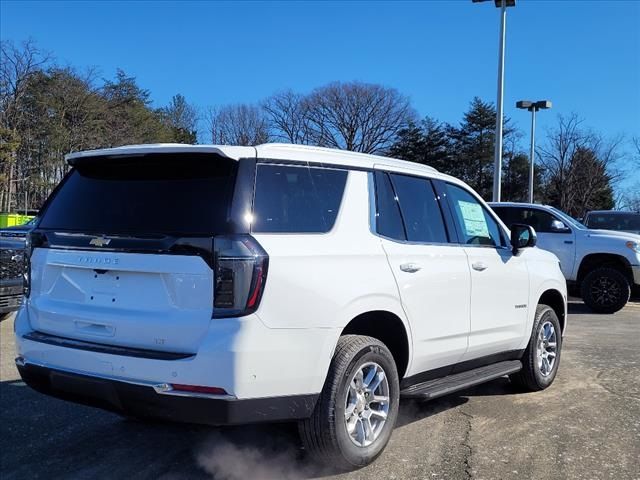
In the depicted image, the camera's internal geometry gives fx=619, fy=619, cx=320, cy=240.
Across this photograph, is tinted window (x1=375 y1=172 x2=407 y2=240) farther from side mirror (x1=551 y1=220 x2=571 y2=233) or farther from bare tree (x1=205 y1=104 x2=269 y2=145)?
bare tree (x1=205 y1=104 x2=269 y2=145)

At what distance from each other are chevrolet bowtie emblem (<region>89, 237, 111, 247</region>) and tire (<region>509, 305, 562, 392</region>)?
3726 mm

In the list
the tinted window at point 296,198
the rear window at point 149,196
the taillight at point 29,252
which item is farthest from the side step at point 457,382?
the taillight at point 29,252

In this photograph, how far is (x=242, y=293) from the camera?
10.1ft

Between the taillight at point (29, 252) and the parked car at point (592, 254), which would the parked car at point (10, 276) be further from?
the parked car at point (592, 254)

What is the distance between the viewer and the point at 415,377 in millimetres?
4195

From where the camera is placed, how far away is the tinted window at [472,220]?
4.84 meters

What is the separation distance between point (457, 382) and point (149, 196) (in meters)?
2.48

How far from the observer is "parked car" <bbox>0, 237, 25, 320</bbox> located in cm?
762

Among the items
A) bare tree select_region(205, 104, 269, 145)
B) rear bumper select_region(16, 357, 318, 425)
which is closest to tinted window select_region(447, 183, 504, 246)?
rear bumper select_region(16, 357, 318, 425)

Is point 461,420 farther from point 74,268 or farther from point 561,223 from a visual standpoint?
point 561,223

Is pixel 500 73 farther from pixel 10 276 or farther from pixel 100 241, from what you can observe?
pixel 100 241

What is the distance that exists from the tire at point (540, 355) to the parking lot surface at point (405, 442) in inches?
4.2

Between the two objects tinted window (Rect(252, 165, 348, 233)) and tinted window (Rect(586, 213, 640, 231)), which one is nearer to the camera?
tinted window (Rect(252, 165, 348, 233))

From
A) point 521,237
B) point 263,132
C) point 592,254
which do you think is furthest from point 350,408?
point 263,132
